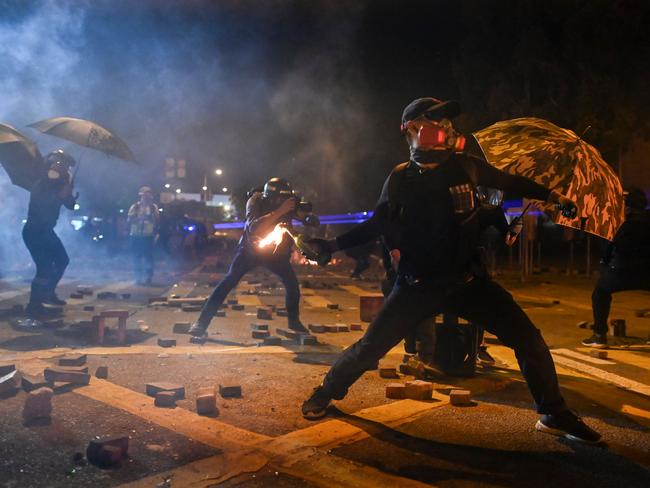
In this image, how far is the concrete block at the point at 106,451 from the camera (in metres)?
3.47

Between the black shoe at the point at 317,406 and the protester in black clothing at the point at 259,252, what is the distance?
103 inches

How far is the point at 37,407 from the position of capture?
13.8 ft

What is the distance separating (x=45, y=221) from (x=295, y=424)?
545 centimetres

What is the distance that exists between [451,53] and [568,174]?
16574 millimetres

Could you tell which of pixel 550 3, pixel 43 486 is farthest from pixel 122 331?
pixel 550 3

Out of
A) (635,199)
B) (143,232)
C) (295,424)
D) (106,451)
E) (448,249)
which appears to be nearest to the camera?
(106,451)

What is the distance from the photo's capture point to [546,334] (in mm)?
8672

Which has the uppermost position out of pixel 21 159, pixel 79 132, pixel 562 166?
pixel 79 132

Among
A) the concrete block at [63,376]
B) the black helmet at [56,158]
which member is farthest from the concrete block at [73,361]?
the black helmet at [56,158]

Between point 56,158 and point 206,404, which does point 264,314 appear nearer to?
point 56,158

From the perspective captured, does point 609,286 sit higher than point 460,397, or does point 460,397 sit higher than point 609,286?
point 609,286

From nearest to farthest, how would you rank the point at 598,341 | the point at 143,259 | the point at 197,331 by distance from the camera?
1. the point at 197,331
2. the point at 598,341
3. the point at 143,259

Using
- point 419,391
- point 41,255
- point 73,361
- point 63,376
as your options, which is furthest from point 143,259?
point 419,391

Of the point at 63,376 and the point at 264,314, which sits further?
the point at 264,314
